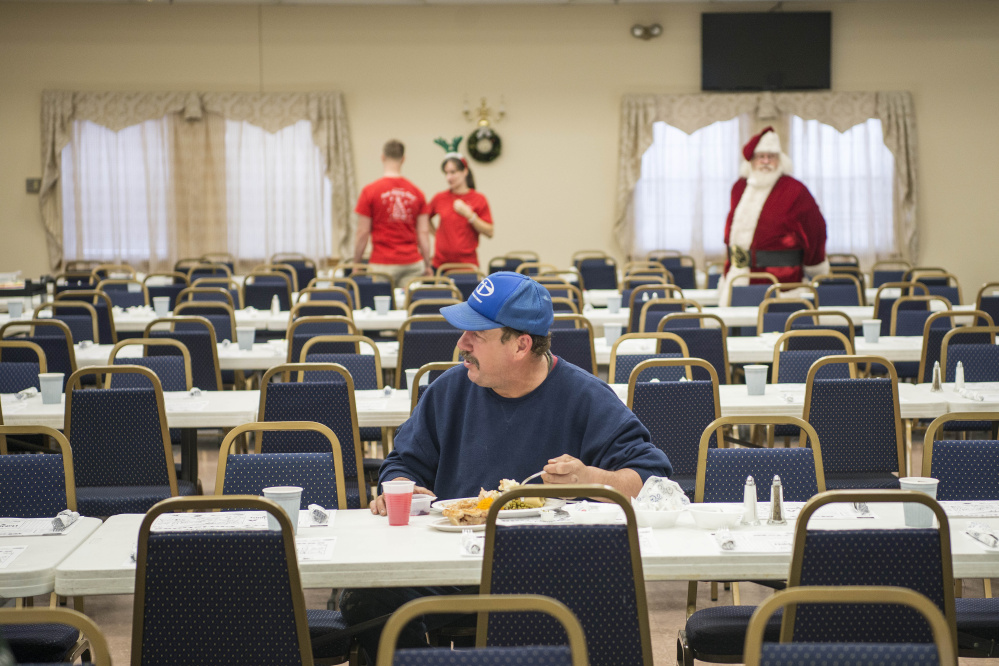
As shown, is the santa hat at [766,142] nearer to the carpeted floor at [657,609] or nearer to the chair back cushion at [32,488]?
the carpeted floor at [657,609]

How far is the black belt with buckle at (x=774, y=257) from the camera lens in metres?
8.15

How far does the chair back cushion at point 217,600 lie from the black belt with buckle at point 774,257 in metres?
6.76

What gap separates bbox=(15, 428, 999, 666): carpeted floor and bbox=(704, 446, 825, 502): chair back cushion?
2.16 ft

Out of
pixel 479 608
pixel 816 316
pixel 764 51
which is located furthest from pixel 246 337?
pixel 764 51

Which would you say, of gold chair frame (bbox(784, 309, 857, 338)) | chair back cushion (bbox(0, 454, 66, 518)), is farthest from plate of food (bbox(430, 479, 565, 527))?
→ gold chair frame (bbox(784, 309, 857, 338))

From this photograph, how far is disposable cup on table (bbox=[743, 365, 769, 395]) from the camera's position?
4.20 m

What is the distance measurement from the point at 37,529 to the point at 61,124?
10749 mm

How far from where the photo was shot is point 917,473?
5473 millimetres

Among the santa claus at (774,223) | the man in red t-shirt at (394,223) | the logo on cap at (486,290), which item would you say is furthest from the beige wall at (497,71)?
the logo on cap at (486,290)

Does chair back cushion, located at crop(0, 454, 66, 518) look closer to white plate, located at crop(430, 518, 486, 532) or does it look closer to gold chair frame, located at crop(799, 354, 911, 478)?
white plate, located at crop(430, 518, 486, 532)

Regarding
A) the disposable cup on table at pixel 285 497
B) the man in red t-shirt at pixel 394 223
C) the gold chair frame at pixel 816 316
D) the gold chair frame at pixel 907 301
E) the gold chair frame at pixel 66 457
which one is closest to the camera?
the disposable cup on table at pixel 285 497

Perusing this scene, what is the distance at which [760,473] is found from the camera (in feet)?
9.50

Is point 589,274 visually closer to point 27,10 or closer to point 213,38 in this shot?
point 213,38

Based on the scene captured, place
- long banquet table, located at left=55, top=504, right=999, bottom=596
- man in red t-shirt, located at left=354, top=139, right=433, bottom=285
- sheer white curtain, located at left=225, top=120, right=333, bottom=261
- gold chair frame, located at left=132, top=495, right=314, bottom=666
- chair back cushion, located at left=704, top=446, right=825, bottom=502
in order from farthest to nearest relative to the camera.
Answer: sheer white curtain, located at left=225, top=120, right=333, bottom=261
man in red t-shirt, located at left=354, top=139, right=433, bottom=285
chair back cushion, located at left=704, top=446, right=825, bottom=502
long banquet table, located at left=55, top=504, right=999, bottom=596
gold chair frame, located at left=132, top=495, right=314, bottom=666
